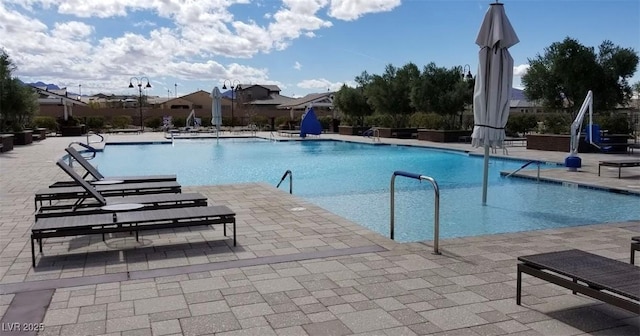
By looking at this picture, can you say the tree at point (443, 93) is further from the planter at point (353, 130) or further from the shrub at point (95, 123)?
the shrub at point (95, 123)

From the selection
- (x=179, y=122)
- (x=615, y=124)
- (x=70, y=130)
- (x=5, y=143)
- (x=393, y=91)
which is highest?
(x=393, y=91)

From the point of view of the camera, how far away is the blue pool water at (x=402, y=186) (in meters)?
8.38

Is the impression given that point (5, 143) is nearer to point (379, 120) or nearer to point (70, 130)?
point (70, 130)

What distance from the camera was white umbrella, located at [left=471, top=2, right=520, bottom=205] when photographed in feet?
27.7

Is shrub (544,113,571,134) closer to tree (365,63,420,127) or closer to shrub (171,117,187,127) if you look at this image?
tree (365,63,420,127)

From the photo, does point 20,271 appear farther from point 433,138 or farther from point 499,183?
point 433,138

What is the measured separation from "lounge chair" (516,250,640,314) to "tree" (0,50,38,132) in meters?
26.0

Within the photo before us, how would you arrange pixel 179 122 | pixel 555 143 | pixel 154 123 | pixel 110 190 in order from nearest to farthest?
pixel 110 190 → pixel 555 143 → pixel 154 123 → pixel 179 122

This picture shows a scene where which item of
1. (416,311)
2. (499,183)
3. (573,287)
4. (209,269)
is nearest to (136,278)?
(209,269)

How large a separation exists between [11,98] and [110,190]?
68.9 ft

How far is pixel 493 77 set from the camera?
874 centimetres

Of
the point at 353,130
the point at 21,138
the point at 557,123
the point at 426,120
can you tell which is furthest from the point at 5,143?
the point at 557,123

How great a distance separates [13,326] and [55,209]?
3188mm

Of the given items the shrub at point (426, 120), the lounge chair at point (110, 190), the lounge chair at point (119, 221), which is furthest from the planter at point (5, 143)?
the shrub at point (426, 120)
